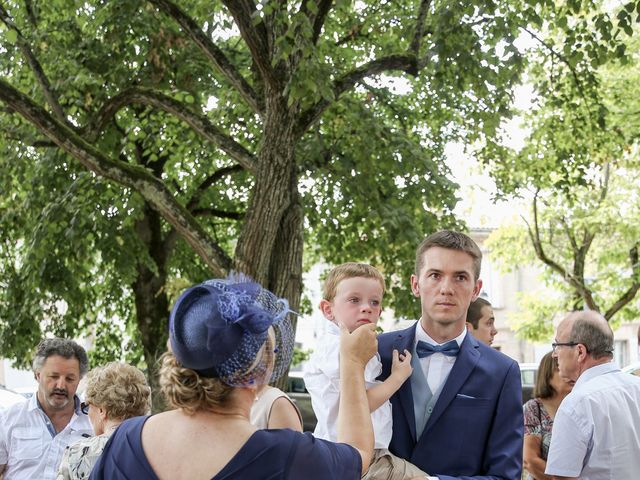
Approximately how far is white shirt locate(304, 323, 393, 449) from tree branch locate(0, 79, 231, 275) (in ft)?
24.3

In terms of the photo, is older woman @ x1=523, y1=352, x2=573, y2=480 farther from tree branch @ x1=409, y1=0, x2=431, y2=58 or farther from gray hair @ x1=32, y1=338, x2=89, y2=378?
tree branch @ x1=409, y1=0, x2=431, y2=58

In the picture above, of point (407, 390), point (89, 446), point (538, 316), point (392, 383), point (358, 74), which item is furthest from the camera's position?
point (538, 316)

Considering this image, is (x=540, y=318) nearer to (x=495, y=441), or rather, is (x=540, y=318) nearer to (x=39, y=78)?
(x=39, y=78)

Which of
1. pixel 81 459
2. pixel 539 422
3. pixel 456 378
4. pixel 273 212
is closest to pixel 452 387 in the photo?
pixel 456 378

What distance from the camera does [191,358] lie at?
8.94 ft

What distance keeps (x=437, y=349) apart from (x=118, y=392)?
1600 mm

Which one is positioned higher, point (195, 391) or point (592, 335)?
point (592, 335)

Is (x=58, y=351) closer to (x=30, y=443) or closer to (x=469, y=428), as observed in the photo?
(x=30, y=443)

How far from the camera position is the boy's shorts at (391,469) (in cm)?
342

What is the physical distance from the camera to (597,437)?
4707 millimetres

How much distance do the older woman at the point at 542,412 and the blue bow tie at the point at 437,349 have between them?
8.55ft

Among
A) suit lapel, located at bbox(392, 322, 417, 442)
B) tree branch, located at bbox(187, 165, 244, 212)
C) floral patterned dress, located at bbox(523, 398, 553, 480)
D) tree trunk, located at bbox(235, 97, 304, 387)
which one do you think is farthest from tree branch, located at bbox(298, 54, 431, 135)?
suit lapel, located at bbox(392, 322, 417, 442)

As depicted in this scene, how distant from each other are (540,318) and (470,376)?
83.7 feet

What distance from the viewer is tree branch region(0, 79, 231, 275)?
444 inches
